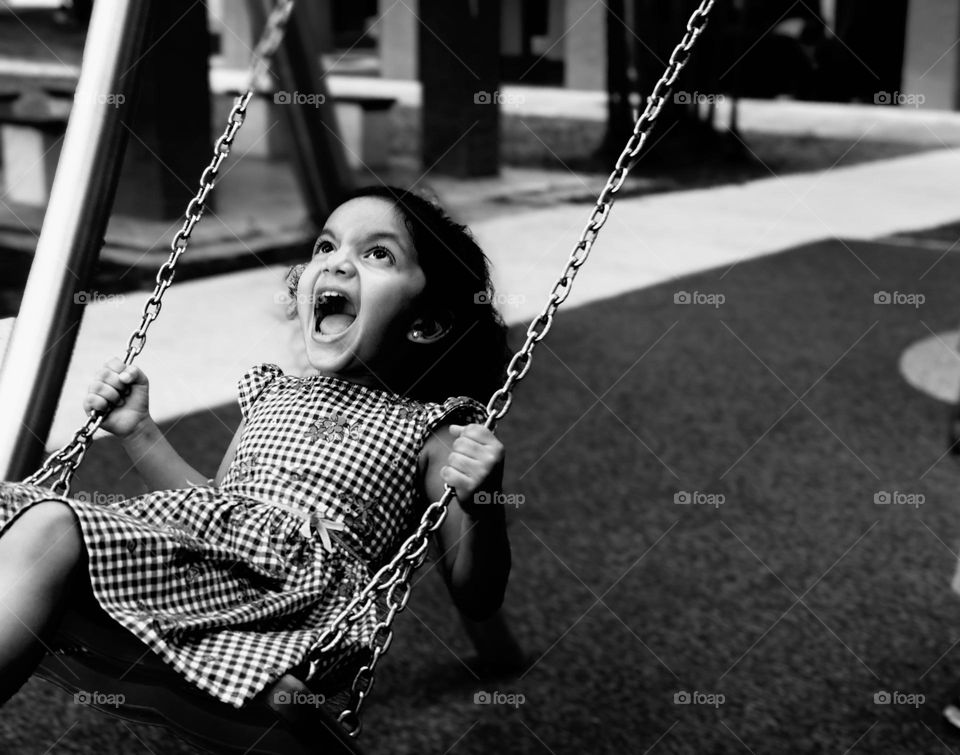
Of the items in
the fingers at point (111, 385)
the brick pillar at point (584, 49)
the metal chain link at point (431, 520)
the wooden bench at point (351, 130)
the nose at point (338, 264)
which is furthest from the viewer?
the brick pillar at point (584, 49)

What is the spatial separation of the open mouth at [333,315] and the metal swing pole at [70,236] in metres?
0.55

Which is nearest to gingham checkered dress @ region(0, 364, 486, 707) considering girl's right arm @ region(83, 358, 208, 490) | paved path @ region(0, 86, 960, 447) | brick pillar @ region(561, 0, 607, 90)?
girl's right arm @ region(83, 358, 208, 490)

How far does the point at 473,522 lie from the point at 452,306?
0.38m

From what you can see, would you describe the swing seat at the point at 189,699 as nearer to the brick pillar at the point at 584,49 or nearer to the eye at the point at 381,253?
the eye at the point at 381,253

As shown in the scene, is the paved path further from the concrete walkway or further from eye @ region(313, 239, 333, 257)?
eye @ region(313, 239, 333, 257)

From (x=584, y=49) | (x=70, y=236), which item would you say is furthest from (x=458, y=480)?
(x=584, y=49)

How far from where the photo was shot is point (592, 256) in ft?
24.2

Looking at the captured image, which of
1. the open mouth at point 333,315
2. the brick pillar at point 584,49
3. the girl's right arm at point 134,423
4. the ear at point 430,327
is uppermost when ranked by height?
the open mouth at point 333,315

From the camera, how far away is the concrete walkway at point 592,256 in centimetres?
503

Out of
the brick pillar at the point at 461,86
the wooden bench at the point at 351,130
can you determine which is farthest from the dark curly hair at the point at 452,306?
the brick pillar at the point at 461,86

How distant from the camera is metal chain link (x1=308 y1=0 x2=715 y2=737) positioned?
1.66 m

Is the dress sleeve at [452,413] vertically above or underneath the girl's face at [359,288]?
underneath

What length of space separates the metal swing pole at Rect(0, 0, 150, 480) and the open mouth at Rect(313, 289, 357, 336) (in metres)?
0.55

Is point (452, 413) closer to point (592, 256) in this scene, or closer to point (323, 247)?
point (323, 247)
